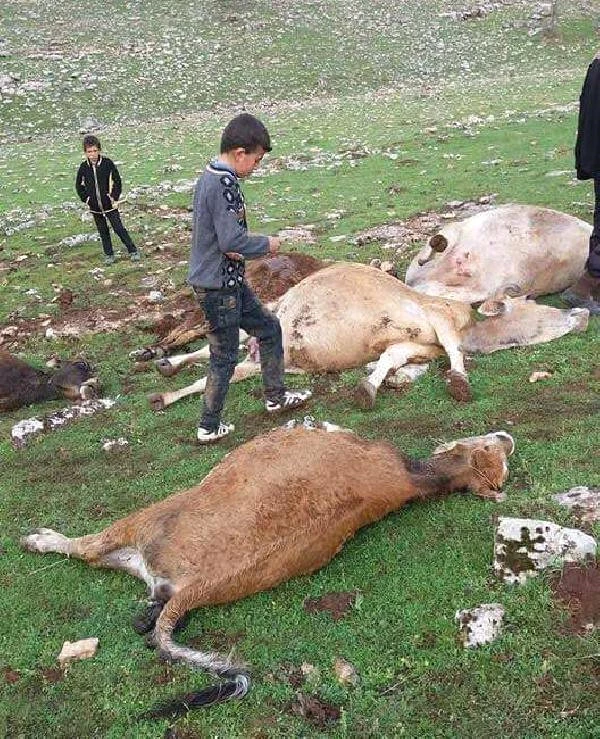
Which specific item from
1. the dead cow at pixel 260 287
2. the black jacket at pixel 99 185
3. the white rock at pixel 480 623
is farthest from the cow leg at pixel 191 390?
the black jacket at pixel 99 185

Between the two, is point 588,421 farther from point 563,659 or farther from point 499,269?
point 499,269

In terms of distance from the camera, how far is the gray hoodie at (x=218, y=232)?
15.6ft

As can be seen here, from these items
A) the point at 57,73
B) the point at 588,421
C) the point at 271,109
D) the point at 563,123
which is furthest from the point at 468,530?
the point at 57,73

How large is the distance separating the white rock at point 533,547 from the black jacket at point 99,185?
326 inches

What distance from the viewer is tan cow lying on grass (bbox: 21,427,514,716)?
11.9ft

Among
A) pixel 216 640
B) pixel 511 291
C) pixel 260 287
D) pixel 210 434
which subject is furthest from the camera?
pixel 260 287

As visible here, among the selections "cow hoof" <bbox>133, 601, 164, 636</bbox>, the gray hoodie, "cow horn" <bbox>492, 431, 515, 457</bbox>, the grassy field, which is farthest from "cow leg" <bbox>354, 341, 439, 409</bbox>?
"cow hoof" <bbox>133, 601, 164, 636</bbox>

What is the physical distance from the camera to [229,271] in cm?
509

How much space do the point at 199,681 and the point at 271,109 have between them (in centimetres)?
2288

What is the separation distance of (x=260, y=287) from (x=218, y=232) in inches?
118

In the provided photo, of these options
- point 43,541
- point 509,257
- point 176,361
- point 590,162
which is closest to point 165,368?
point 176,361

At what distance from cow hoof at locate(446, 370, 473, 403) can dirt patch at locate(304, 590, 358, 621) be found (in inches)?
89.0

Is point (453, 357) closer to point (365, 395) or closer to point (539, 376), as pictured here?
point (539, 376)

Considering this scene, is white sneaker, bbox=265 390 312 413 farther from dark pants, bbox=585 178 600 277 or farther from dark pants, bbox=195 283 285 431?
dark pants, bbox=585 178 600 277
